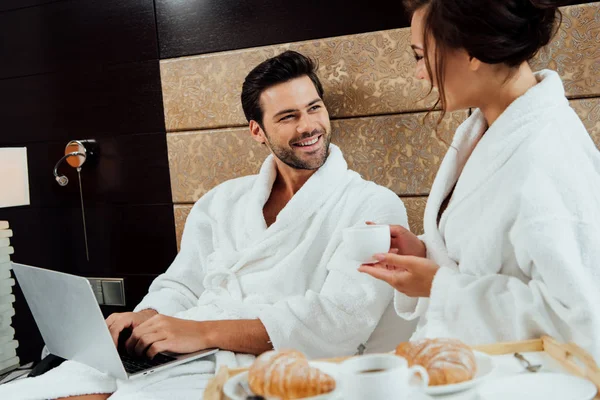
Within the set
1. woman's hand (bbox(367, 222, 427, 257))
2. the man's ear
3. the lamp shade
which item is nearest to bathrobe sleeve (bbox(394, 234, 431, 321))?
woman's hand (bbox(367, 222, 427, 257))

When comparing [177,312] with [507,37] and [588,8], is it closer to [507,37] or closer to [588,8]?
[507,37]

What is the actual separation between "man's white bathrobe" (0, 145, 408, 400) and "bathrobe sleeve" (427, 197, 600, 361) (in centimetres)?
66

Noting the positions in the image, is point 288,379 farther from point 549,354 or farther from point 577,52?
point 577,52

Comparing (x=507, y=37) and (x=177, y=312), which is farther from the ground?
(x=507, y=37)

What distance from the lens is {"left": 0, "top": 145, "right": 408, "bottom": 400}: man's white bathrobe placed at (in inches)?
64.6

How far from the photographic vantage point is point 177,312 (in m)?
2.12

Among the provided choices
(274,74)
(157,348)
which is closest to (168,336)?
(157,348)

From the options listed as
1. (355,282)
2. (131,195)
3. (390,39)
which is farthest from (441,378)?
(131,195)

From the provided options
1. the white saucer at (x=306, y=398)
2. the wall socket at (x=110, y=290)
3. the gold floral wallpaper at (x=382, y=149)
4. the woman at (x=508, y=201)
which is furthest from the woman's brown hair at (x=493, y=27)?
the wall socket at (x=110, y=290)

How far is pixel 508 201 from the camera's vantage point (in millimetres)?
1156

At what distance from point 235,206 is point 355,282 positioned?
60cm

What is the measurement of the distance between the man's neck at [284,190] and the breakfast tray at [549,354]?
128cm

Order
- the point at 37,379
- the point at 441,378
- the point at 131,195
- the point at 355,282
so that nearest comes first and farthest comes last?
1. the point at 441,378
2. the point at 37,379
3. the point at 355,282
4. the point at 131,195

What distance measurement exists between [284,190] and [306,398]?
151cm
